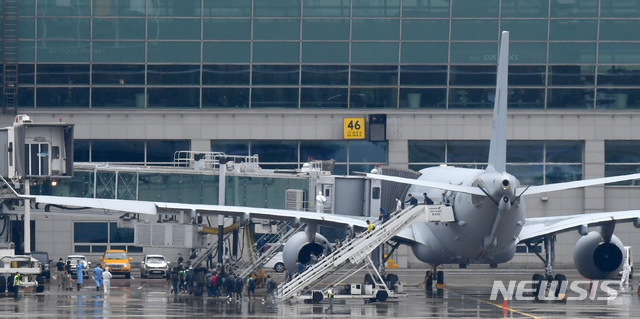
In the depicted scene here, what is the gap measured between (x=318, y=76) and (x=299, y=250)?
2780 cm

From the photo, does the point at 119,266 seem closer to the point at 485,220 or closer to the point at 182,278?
the point at 182,278

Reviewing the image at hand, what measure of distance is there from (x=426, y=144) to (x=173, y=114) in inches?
711

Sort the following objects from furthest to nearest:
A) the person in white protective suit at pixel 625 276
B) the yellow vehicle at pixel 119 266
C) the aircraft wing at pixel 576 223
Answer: the yellow vehicle at pixel 119 266
the person in white protective suit at pixel 625 276
the aircraft wing at pixel 576 223

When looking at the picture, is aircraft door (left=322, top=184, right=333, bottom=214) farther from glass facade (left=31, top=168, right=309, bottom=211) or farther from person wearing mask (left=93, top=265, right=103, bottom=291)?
person wearing mask (left=93, top=265, right=103, bottom=291)

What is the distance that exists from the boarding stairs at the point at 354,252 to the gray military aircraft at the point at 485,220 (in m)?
2.02

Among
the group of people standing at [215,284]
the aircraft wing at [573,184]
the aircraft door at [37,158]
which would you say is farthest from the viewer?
the aircraft door at [37,158]

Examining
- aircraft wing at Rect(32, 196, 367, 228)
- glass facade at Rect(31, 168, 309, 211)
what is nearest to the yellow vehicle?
glass facade at Rect(31, 168, 309, 211)

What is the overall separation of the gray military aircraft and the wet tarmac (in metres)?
2.10

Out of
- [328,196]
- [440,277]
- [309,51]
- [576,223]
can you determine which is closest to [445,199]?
[576,223]

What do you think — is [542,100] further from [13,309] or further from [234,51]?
[13,309]

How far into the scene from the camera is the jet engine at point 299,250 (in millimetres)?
53281

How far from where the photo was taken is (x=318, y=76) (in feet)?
260

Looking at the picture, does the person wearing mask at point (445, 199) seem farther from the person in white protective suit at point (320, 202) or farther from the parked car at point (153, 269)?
the parked car at point (153, 269)

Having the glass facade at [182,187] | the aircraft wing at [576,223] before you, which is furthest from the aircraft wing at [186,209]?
the glass facade at [182,187]
